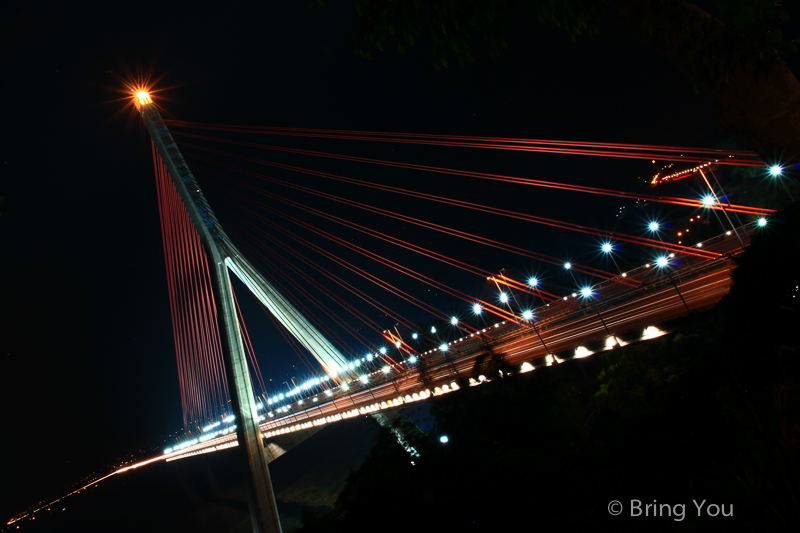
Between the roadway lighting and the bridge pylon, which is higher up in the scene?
the roadway lighting

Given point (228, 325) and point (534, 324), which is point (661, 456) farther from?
point (228, 325)

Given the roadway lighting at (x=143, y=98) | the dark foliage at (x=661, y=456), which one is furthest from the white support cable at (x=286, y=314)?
the dark foliage at (x=661, y=456)

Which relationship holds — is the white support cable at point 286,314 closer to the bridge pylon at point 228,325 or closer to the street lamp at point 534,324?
the bridge pylon at point 228,325

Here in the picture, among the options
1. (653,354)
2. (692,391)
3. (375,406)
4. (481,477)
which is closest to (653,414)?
(692,391)

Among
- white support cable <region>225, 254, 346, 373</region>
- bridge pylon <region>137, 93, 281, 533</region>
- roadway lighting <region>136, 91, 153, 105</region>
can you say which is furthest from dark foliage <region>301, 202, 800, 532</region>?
roadway lighting <region>136, 91, 153, 105</region>

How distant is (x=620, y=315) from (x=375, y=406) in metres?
12.9

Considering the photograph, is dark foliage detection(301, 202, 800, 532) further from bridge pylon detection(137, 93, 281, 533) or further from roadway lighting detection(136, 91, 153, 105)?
roadway lighting detection(136, 91, 153, 105)

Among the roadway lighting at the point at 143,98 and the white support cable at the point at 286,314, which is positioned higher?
the roadway lighting at the point at 143,98

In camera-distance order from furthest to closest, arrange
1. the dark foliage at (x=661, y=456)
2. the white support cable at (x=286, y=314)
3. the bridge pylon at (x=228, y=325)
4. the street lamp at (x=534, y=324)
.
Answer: the white support cable at (x=286, y=314), the bridge pylon at (x=228, y=325), the street lamp at (x=534, y=324), the dark foliage at (x=661, y=456)

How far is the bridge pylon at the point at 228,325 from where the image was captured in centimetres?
2106

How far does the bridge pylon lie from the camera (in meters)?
21.1

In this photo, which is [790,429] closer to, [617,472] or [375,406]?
[617,472]

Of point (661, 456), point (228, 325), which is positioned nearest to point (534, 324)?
point (661, 456)

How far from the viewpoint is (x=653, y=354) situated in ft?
50.7
